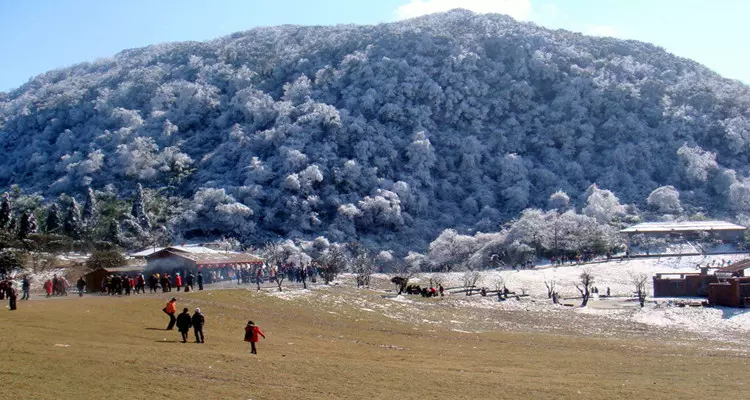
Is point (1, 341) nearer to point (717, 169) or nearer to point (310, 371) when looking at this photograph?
point (310, 371)

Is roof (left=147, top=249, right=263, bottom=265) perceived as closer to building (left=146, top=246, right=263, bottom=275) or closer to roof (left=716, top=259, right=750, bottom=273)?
building (left=146, top=246, right=263, bottom=275)

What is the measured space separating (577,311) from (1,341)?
35.5 meters

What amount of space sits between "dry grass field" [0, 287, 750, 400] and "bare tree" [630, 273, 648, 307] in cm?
1330

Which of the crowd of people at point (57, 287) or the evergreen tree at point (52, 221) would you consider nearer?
the crowd of people at point (57, 287)

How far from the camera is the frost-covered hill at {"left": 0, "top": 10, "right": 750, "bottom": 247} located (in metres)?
97.2

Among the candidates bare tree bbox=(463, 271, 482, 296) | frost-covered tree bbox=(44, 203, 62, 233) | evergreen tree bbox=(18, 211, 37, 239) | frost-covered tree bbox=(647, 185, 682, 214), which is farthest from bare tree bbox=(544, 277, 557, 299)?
frost-covered tree bbox=(44, 203, 62, 233)

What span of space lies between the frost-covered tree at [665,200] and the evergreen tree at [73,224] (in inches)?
2797

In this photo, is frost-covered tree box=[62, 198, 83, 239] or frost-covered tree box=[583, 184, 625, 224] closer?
frost-covered tree box=[62, 198, 83, 239]

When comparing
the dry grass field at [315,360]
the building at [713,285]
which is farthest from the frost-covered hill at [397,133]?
the dry grass field at [315,360]

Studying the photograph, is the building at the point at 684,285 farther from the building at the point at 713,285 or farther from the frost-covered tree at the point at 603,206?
the frost-covered tree at the point at 603,206

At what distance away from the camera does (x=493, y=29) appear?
146 metres

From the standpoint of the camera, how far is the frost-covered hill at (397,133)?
97.2 metres

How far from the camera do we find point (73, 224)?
74.1 metres

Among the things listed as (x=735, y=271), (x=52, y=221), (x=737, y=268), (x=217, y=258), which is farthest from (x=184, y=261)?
(x=737, y=268)
